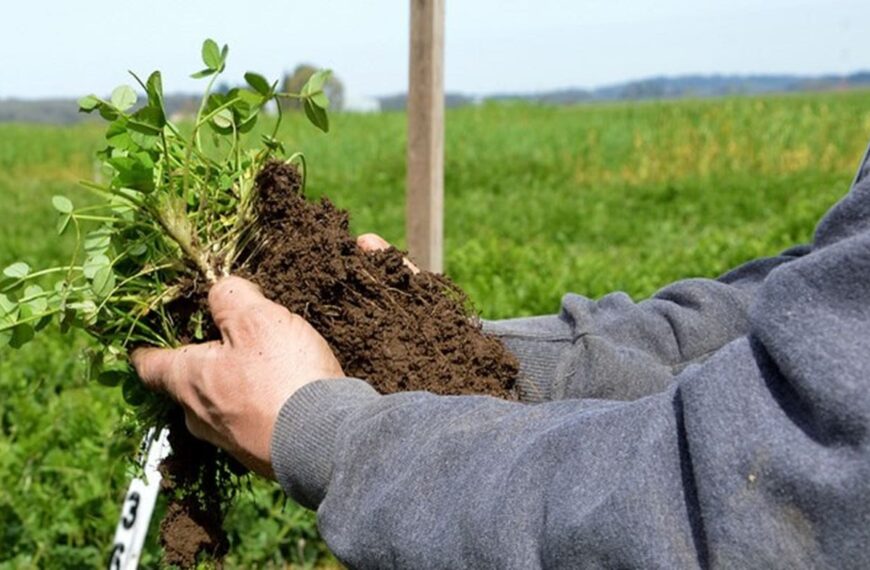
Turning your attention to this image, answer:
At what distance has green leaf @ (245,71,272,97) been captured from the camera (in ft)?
6.05

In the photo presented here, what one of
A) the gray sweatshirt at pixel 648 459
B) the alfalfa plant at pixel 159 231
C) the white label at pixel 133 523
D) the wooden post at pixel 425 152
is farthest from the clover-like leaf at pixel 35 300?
the wooden post at pixel 425 152

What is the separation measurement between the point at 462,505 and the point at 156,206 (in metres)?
0.76

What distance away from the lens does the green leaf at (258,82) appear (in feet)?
6.05

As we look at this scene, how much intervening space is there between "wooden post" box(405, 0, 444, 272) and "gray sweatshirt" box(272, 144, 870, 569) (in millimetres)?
2367

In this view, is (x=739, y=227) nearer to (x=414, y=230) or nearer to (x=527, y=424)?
(x=414, y=230)

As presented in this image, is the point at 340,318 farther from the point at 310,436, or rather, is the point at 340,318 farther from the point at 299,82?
the point at 299,82

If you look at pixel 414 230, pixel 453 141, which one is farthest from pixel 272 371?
pixel 453 141

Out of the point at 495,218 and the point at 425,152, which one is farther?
the point at 495,218

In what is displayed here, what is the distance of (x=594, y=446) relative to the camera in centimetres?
131

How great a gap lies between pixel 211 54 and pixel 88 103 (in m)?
0.20

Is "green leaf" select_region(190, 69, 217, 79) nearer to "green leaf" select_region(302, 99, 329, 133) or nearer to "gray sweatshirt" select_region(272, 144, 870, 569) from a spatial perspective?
"green leaf" select_region(302, 99, 329, 133)

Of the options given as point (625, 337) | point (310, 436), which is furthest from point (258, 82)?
point (625, 337)

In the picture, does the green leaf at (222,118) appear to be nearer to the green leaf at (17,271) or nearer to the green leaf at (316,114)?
the green leaf at (316,114)

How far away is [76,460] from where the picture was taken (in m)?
4.21
